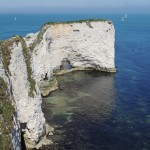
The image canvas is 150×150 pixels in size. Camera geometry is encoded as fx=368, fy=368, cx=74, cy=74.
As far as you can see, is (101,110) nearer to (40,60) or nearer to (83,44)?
(40,60)

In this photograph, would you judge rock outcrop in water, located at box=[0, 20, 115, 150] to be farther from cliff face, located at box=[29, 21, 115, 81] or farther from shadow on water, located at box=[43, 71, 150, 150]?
shadow on water, located at box=[43, 71, 150, 150]

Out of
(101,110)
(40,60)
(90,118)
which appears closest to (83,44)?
(40,60)

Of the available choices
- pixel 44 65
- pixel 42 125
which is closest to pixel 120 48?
pixel 44 65

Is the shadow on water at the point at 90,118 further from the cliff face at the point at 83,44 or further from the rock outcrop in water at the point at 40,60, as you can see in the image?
the cliff face at the point at 83,44

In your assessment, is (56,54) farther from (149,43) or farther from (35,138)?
(149,43)

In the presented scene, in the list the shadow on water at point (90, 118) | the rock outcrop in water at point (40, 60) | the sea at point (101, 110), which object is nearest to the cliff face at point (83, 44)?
the rock outcrop in water at point (40, 60)

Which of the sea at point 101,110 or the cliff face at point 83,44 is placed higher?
the cliff face at point 83,44

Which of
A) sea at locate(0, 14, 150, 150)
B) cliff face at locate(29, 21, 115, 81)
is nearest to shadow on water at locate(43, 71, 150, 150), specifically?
sea at locate(0, 14, 150, 150)
